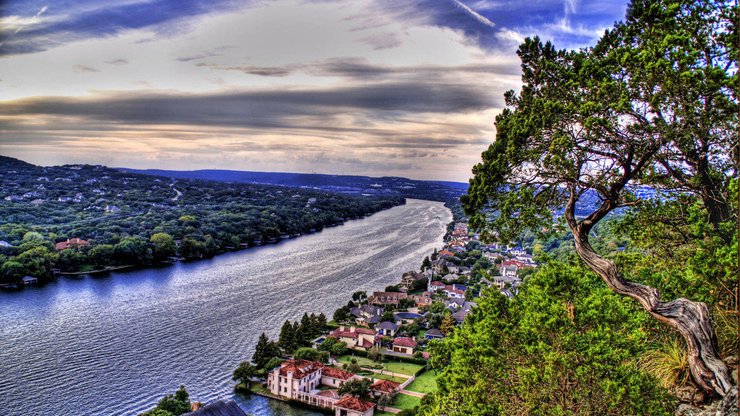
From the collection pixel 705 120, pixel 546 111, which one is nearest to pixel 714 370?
pixel 705 120

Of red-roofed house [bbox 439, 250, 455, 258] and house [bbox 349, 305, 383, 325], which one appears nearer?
house [bbox 349, 305, 383, 325]

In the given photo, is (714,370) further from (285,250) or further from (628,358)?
(285,250)


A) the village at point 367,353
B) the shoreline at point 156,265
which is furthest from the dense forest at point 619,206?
the shoreline at point 156,265

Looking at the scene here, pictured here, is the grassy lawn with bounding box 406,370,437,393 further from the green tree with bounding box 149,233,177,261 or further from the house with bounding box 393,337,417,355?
the green tree with bounding box 149,233,177,261

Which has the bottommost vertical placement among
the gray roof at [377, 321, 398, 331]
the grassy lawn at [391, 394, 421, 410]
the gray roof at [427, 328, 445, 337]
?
the grassy lawn at [391, 394, 421, 410]

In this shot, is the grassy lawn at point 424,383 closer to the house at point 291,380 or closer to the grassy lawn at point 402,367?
the grassy lawn at point 402,367

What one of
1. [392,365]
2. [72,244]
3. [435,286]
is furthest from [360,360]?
[72,244]

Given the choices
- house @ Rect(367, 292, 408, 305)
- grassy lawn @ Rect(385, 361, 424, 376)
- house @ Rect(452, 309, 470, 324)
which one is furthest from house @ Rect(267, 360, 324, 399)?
house @ Rect(452, 309, 470, 324)
